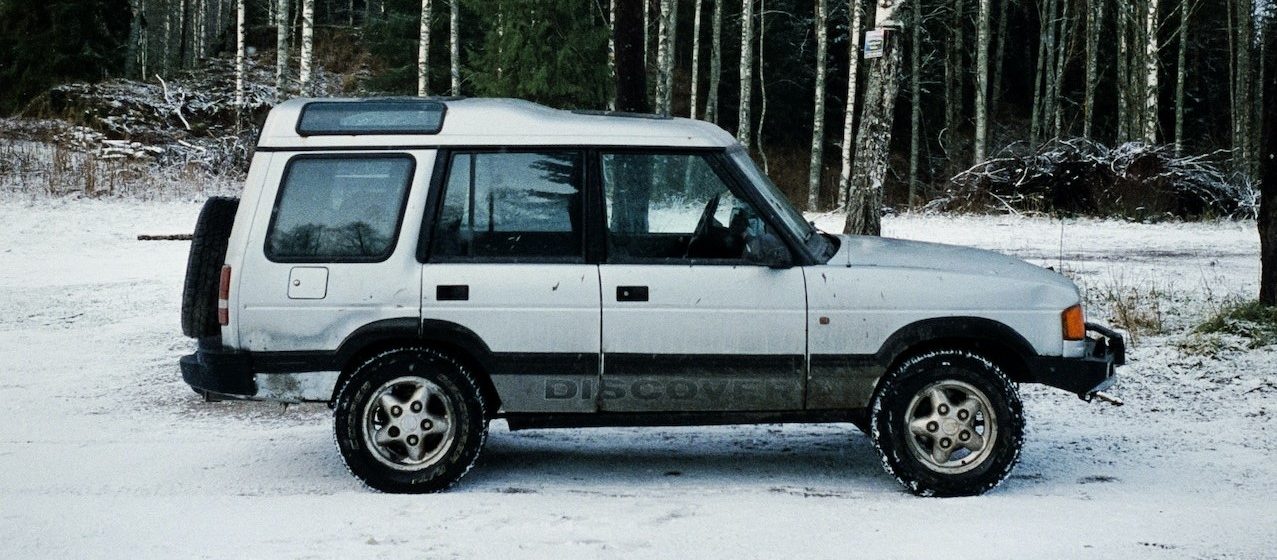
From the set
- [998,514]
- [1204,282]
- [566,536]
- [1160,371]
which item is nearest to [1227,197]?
[1204,282]

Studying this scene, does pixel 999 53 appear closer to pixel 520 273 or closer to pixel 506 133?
pixel 506 133

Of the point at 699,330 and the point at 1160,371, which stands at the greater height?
the point at 699,330

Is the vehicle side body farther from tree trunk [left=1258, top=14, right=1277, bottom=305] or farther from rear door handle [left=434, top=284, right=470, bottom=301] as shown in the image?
tree trunk [left=1258, top=14, right=1277, bottom=305]

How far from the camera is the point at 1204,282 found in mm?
12352

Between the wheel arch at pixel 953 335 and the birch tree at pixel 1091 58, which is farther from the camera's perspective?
the birch tree at pixel 1091 58

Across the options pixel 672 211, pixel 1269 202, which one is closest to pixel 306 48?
pixel 1269 202

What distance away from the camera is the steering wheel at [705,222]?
571cm

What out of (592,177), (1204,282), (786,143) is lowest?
(1204,282)

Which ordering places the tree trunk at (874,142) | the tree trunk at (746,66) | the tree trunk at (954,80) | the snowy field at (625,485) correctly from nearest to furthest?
1. the snowy field at (625,485)
2. the tree trunk at (874,142)
3. the tree trunk at (746,66)
4. the tree trunk at (954,80)

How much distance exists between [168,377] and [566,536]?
5.15 metres

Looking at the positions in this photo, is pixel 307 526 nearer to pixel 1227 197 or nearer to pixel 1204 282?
pixel 1204 282

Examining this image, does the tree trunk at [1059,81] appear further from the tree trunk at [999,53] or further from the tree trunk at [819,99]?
the tree trunk at [819,99]

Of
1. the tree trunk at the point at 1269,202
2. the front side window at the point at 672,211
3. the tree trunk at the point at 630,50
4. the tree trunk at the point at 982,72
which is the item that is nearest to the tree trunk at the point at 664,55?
the tree trunk at the point at 982,72

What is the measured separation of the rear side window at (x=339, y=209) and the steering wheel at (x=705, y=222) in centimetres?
141
